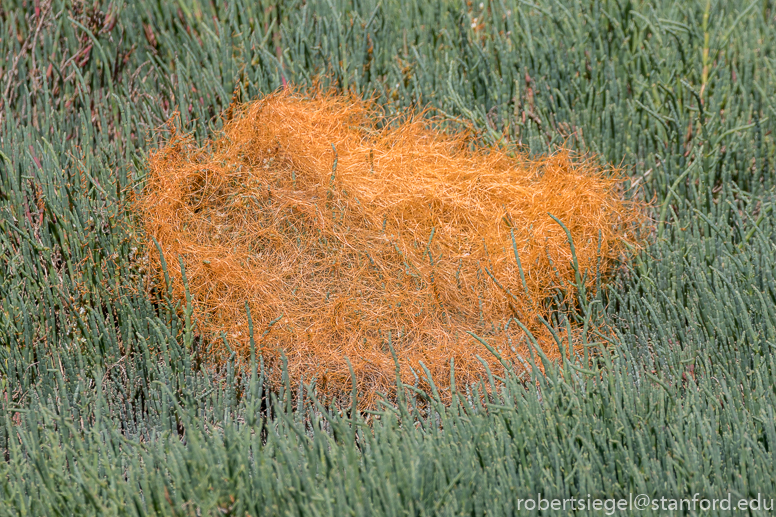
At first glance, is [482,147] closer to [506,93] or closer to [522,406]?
[506,93]

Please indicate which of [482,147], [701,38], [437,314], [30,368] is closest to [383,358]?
[437,314]

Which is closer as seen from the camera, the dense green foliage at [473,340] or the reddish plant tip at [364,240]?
the dense green foliage at [473,340]

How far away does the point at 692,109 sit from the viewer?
8.05ft

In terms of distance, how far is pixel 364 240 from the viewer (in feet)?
7.34

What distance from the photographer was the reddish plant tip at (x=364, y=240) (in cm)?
213

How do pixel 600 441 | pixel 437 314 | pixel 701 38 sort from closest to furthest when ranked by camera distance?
pixel 600 441
pixel 437 314
pixel 701 38

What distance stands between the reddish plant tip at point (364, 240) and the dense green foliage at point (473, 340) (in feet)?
0.41

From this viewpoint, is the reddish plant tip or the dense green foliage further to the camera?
the reddish plant tip

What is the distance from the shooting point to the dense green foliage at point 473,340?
1.61m

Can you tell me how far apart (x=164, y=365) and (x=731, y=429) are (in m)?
1.73

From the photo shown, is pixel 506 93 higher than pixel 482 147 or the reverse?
higher

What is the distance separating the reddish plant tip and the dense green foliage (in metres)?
0.13

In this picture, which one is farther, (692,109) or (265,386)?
(692,109)

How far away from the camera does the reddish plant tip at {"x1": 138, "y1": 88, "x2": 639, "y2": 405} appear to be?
213 centimetres
